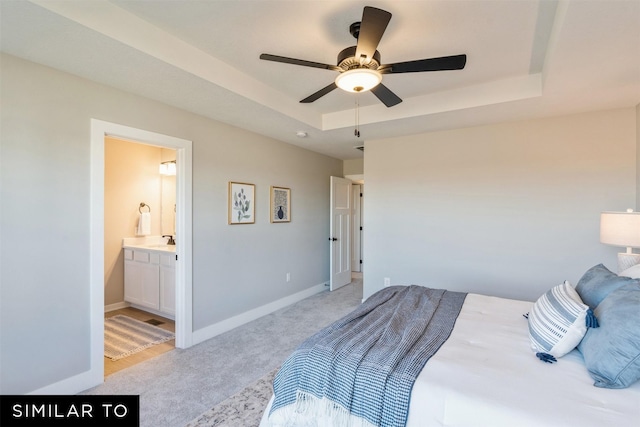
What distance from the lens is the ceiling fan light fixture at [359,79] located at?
193 centimetres

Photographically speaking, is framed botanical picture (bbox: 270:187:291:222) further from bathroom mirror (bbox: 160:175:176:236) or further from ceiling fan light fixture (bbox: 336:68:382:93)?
ceiling fan light fixture (bbox: 336:68:382:93)

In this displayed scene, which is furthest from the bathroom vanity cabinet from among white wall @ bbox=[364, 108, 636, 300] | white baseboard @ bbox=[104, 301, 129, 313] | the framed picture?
white wall @ bbox=[364, 108, 636, 300]

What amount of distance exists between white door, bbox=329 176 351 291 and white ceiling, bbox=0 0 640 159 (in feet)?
7.23

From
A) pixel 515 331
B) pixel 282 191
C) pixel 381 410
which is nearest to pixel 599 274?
pixel 515 331

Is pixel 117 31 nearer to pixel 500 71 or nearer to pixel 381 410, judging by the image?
pixel 381 410

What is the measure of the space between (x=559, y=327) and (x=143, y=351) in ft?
11.2

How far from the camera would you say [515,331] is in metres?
1.83

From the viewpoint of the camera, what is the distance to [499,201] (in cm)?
362

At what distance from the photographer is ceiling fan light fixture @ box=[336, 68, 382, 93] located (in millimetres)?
1930

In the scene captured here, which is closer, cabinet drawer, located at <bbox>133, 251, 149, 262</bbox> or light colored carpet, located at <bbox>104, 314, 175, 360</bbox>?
light colored carpet, located at <bbox>104, 314, 175, 360</bbox>

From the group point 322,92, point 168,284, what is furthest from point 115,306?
point 322,92

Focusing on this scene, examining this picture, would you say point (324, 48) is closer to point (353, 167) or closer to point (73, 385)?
point (73, 385)

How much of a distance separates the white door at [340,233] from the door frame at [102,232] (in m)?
2.54

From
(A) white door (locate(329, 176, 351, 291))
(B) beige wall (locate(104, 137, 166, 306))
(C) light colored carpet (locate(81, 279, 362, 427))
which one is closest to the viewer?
(C) light colored carpet (locate(81, 279, 362, 427))
